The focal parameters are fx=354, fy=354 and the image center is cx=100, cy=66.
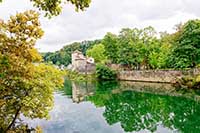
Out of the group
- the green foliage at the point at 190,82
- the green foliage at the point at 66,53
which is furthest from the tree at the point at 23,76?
the green foliage at the point at 66,53

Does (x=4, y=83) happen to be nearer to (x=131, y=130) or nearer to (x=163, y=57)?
(x=131, y=130)

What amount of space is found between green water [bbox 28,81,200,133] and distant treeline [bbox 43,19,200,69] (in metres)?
6.66

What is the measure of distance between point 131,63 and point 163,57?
29.4 ft

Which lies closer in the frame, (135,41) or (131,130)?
(131,130)

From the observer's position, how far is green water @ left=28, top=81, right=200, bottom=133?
18531 mm

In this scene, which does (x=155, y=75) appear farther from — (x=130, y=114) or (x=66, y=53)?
(x=66, y=53)

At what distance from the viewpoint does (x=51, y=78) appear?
503 inches

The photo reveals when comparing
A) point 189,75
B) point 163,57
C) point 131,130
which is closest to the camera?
point 131,130

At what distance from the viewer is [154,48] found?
49.1 metres

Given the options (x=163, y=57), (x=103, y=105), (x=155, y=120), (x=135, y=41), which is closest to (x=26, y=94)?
(x=155, y=120)

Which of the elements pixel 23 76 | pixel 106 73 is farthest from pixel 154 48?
pixel 23 76

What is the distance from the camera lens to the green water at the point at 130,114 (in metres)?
18.5

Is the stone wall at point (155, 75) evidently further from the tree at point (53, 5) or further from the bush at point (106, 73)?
the tree at point (53, 5)

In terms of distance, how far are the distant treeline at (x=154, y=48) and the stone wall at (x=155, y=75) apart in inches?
42.7
